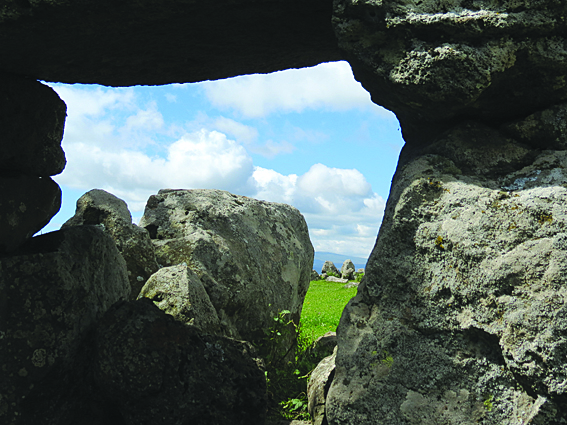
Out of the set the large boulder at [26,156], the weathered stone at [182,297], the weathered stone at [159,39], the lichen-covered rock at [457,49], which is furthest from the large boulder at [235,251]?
the lichen-covered rock at [457,49]

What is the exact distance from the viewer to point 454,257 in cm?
424

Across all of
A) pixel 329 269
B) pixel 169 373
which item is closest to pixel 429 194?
pixel 169 373

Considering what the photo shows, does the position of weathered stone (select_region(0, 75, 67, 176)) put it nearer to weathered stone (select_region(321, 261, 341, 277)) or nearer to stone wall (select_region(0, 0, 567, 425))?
stone wall (select_region(0, 0, 567, 425))

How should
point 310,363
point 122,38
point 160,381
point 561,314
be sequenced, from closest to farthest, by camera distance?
point 561,314
point 160,381
point 122,38
point 310,363

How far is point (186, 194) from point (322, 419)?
5316 millimetres

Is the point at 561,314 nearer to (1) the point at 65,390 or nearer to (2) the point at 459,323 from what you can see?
(2) the point at 459,323

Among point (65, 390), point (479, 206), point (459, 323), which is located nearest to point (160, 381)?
point (65, 390)

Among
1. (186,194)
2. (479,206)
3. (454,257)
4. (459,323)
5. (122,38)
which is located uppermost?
(122,38)

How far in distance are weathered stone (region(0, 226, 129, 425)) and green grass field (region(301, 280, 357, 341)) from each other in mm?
5842

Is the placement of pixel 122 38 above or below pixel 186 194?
above

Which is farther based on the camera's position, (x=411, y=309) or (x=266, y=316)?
(x=266, y=316)

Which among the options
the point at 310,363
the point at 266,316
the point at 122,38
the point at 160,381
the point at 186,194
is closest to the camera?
the point at 160,381

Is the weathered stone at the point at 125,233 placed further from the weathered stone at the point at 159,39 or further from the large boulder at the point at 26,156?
the weathered stone at the point at 159,39

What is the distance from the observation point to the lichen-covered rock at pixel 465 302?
380 centimetres
